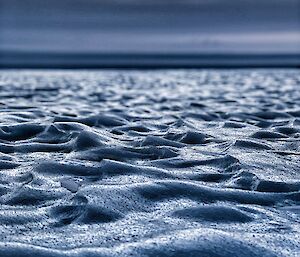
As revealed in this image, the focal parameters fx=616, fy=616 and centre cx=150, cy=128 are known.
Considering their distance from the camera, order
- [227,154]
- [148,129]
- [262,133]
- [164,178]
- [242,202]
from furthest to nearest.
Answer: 1. [148,129]
2. [262,133]
3. [227,154]
4. [164,178]
5. [242,202]

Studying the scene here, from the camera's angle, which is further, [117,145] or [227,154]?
[117,145]

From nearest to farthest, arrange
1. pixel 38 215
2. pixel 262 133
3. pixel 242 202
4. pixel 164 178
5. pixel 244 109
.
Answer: pixel 38 215 < pixel 242 202 < pixel 164 178 < pixel 262 133 < pixel 244 109

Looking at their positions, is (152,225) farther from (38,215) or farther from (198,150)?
(198,150)

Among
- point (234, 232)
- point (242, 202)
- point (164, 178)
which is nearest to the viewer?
point (234, 232)

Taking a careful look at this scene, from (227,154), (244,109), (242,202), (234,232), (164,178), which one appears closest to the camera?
(234,232)

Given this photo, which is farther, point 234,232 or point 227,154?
point 227,154

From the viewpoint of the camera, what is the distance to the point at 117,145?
7977mm

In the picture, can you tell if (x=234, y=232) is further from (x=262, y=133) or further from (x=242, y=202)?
(x=262, y=133)

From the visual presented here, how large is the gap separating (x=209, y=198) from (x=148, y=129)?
4916mm

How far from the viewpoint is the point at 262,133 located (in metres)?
9.41

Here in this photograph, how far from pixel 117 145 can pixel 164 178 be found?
1.90 metres

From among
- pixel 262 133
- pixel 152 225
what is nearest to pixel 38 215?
pixel 152 225

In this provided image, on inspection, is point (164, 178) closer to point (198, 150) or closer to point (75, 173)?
point (75, 173)

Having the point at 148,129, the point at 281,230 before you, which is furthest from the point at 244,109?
the point at 281,230
